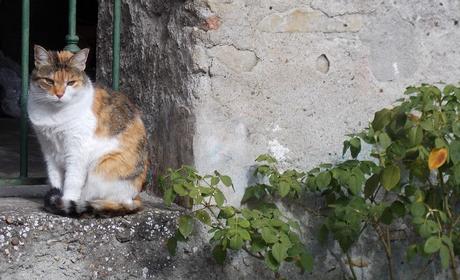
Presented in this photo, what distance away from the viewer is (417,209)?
321cm

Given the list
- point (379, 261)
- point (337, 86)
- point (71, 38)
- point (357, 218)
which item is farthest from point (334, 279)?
point (71, 38)

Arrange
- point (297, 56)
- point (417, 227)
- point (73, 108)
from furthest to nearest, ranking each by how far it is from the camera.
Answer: point (297, 56) → point (73, 108) → point (417, 227)

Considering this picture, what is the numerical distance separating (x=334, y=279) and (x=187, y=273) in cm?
66

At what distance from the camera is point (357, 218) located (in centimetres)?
335

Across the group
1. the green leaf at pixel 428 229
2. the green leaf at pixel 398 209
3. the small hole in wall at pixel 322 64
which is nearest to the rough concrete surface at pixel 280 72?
the small hole in wall at pixel 322 64

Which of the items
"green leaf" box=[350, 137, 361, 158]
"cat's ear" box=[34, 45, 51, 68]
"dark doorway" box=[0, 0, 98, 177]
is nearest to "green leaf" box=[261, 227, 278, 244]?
"green leaf" box=[350, 137, 361, 158]

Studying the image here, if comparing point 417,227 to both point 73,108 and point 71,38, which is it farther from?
point 71,38

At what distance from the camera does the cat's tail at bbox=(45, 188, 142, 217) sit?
3.39 m

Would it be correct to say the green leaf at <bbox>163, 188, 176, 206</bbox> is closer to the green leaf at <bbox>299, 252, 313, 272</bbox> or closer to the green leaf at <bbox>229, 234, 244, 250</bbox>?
the green leaf at <bbox>229, 234, 244, 250</bbox>

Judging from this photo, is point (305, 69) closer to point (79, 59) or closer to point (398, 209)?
point (398, 209)

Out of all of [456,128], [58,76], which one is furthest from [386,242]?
[58,76]

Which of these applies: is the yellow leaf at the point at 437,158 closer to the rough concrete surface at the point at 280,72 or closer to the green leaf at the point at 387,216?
the green leaf at the point at 387,216

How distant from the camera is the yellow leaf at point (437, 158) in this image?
3193 mm

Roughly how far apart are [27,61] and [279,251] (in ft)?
4.20
